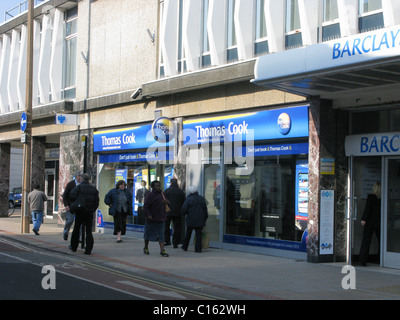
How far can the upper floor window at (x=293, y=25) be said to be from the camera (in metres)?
13.0

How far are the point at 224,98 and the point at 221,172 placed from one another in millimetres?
2017

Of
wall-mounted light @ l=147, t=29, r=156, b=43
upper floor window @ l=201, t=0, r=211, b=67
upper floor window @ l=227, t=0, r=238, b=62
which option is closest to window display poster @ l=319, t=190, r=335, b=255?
upper floor window @ l=227, t=0, r=238, b=62

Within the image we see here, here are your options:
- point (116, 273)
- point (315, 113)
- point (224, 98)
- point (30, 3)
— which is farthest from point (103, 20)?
point (116, 273)

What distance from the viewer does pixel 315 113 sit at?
41.0ft

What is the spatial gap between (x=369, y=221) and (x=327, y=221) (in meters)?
0.92

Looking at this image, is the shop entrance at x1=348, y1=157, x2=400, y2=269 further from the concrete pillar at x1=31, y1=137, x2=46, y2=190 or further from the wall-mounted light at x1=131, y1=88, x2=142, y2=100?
the concrete pillar at x1=31, y1=137, x2=46, y2=190

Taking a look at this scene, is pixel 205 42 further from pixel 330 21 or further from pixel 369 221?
pixel 369 221

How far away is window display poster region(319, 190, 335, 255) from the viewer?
12438mm

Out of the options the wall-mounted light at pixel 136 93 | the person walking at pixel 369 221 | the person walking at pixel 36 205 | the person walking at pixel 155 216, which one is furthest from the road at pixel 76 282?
the wall-mounted light at pixel 136 93

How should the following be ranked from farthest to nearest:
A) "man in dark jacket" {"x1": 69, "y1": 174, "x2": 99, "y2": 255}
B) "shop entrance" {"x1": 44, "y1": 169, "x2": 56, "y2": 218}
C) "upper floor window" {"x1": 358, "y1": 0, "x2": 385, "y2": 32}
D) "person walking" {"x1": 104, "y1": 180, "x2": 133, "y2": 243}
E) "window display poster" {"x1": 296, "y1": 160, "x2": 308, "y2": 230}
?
1. "shop entrance" {"x1": 44, "y1": 169, "x2": 56, "y2": 218}
2. "person walking" {"x1": 104, "y1": 180, "x2": 133, "y2": 243}
3. "man in dark jacket" {"x1": 69, "y1": 174, "x2": 99, "y2": 255}
4. "window display poster" {"x1": 296, "y1": 160, "x2": 308, "y2": 230}
5. "upper floor window" {"x1": 358, "y1": 0, "x2": 385, "y2": 32}

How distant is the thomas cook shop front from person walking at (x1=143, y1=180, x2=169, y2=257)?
2488 millimetres

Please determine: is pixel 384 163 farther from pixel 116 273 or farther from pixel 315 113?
pixel 116 273

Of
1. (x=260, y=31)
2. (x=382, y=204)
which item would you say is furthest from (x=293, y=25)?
(x=382, y=204)

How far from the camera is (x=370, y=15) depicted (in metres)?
11.5
